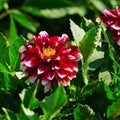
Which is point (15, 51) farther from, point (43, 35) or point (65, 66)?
point (65, 66)

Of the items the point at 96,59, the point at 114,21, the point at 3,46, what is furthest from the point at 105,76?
the point at 3,46

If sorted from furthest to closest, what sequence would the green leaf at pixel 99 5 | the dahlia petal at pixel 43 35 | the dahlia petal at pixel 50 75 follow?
the green leaf at pixel 99 5 → the dahlia petal at pixel 43 35 → the dahlia petal at pixel 50 75

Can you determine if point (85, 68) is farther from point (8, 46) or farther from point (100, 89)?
point (8, 46)

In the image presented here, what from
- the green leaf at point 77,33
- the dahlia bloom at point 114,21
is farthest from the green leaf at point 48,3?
the green leaf at point 77,33

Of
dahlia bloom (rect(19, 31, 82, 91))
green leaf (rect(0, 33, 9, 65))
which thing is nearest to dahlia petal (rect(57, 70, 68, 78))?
dahlia bloom (rect(19, 31, 82, 91))

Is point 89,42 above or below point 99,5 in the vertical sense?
above

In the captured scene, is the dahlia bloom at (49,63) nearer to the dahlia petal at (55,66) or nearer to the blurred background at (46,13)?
the dahlia petal at (55,66)

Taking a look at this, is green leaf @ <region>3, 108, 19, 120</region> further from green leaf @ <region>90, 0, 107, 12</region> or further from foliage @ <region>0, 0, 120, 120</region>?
green leaf @ <region>90, 0, 107, 12</region>
